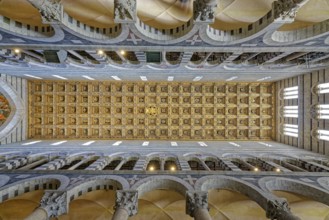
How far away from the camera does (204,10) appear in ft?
32.3

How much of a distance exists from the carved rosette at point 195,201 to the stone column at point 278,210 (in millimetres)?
3265

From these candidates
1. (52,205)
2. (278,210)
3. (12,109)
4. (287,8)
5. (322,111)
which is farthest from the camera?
A: (12,109)

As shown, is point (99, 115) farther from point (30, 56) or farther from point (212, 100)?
point (212, 100)

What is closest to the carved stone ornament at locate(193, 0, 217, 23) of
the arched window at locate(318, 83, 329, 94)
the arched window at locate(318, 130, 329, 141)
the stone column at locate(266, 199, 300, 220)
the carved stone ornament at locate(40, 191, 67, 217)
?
the stone column at locate(266, 199, 300, 220)

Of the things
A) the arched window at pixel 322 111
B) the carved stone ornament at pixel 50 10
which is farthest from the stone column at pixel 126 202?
the arched window at pixel 322 111

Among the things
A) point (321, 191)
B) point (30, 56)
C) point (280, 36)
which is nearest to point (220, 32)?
point (280, 36)

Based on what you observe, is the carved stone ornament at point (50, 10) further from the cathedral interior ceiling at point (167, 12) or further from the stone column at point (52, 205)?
the stone column at point (52, 205)

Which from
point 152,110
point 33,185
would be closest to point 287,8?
point 33,185

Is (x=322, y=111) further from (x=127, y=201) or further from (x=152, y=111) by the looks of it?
(x=127, y=201)

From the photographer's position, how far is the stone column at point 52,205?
1019 centimetres

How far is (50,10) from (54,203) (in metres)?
9.76

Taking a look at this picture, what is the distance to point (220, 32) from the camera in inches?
479

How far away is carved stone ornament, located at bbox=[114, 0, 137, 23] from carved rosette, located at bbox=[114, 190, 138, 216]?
9.17m

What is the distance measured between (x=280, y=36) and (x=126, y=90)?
17690 mm
